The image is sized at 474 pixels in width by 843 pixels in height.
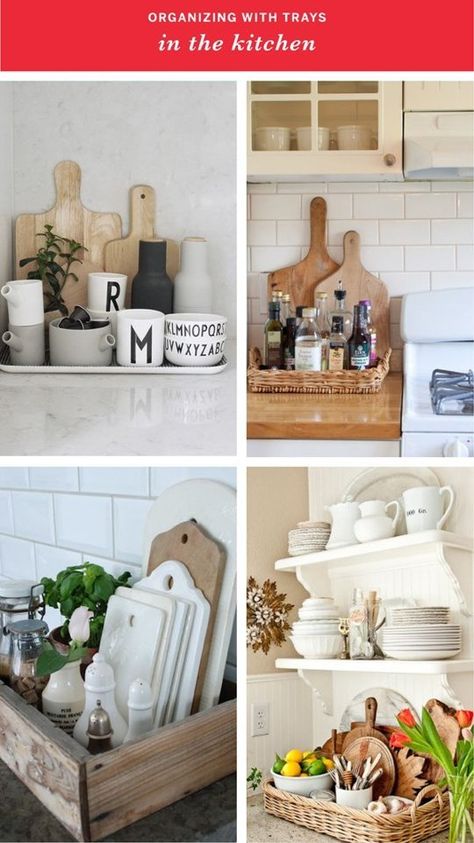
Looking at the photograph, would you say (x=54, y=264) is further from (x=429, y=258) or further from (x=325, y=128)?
(x=429, y=258)

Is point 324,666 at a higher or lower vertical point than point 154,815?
higher

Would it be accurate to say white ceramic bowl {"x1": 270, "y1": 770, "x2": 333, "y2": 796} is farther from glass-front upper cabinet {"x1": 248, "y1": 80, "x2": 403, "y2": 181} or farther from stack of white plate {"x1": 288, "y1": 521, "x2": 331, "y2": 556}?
glass-front upper cabinet {"x1": 248, "y1": 80, "x2": 403, "y2": 181}

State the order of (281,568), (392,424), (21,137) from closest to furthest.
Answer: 1. (281,568)
2. (21,137)
3. (392,424)

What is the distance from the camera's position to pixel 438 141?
171 cm

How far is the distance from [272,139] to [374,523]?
1.05 m

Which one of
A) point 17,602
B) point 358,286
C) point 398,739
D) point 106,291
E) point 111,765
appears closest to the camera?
point 111,765

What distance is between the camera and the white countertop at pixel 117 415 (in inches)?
36.2

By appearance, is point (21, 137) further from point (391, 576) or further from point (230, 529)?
point (391, 576)

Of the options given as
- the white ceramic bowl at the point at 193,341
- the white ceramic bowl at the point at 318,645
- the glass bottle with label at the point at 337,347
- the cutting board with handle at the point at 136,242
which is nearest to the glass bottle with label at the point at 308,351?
the glass bottle with label at the point at 337,347

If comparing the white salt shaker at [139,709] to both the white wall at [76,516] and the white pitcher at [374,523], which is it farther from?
the white pitcher at [374,523]

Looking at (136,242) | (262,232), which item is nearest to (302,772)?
(136,242)

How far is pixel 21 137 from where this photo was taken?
137cm
